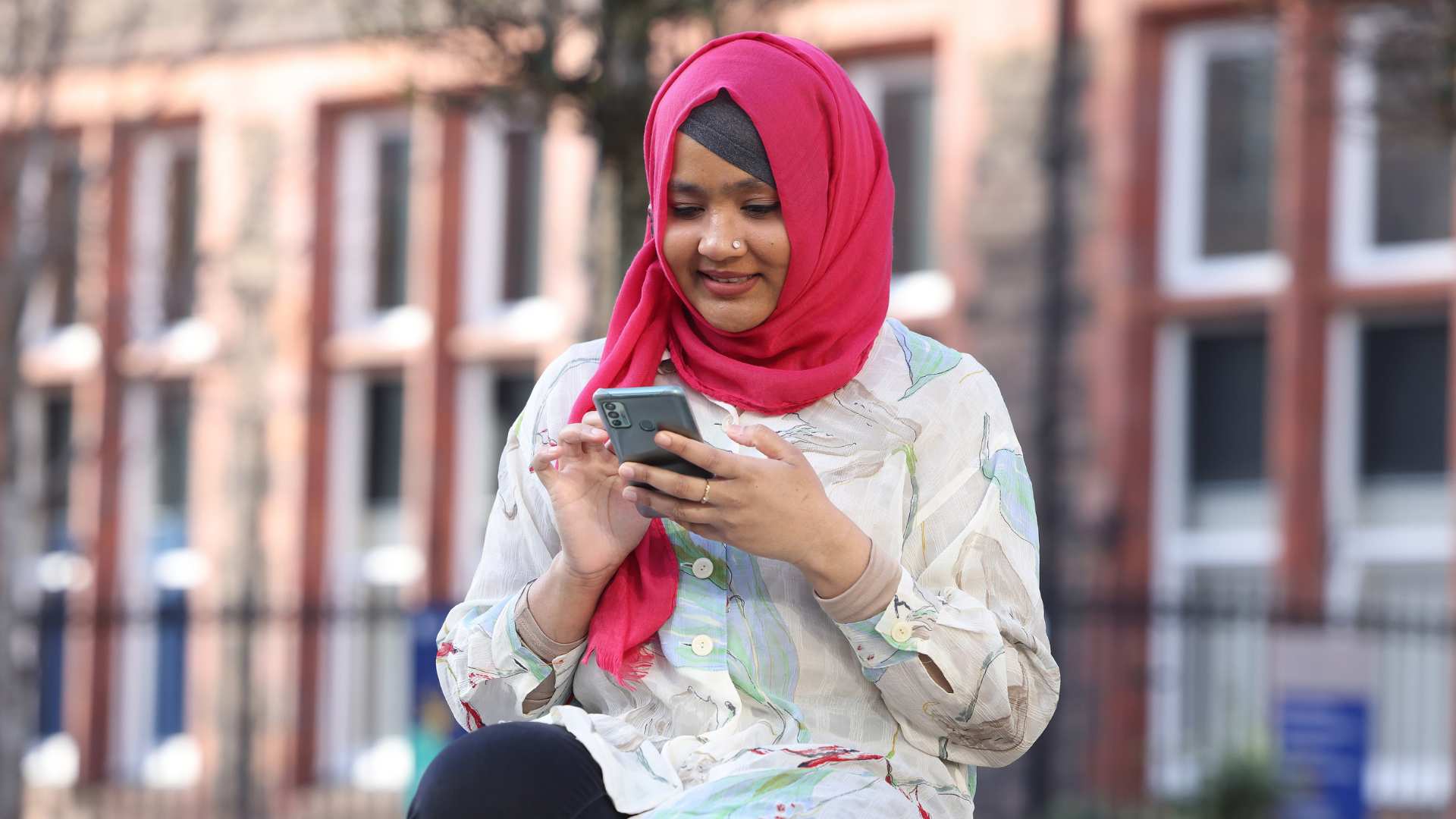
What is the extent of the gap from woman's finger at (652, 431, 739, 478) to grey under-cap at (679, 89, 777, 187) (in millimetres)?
437

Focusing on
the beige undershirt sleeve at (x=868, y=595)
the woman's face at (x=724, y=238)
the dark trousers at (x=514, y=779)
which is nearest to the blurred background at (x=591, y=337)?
the woman's face at (x=724, y=238)

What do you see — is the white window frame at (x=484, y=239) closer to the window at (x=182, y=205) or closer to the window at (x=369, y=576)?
the window at (x=369, y=576)

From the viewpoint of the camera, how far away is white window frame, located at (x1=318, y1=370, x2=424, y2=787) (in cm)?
1280

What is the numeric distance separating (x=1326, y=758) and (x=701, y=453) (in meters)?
6.69

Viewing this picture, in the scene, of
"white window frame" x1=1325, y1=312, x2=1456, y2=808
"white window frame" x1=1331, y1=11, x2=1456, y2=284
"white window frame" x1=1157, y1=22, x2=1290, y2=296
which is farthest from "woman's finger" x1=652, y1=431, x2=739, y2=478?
"white window frame" x1=1157, y1=22, x2=1290, y2=296

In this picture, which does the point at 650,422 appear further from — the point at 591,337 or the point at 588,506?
the point at 591,337

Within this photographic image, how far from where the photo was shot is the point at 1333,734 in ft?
28.5

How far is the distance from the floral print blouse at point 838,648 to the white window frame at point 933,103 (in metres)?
8.35

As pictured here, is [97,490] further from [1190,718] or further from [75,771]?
[1190,718]

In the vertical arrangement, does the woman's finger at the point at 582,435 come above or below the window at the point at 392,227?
below

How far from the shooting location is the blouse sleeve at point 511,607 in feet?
9.50

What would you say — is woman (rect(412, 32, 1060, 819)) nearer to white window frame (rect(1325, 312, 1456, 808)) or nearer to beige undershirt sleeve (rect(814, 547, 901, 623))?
beige undershirt sleeve (rect(814, 547, 901, 623))

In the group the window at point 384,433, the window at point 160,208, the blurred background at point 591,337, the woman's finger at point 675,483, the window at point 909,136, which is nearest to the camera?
the woman's finger at point 675,483

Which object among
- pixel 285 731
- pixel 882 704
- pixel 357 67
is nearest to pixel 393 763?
pixel 285 731
